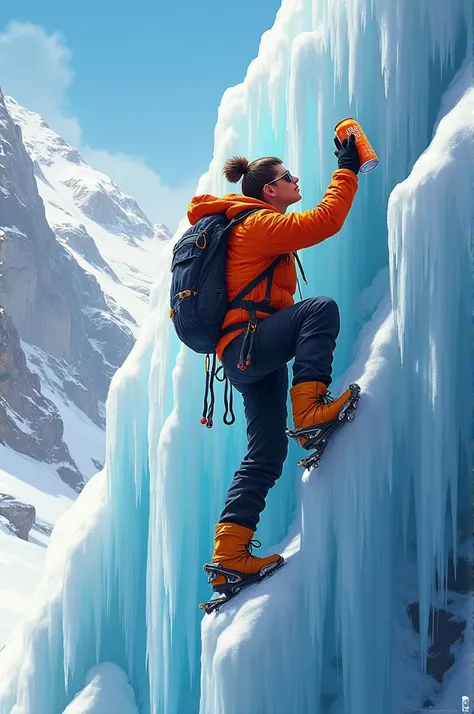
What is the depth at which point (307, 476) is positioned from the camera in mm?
4023

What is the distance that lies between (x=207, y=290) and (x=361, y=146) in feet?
3.29

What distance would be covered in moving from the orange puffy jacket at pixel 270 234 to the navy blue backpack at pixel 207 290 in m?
0.03

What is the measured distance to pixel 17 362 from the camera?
60.5 metres

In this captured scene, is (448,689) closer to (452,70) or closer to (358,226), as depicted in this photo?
(358,226)

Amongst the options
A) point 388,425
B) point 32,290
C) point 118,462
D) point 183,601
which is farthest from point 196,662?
point 32,290

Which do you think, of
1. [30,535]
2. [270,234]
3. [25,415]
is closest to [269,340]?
[270,234]

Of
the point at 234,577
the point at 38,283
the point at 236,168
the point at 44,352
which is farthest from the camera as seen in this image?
the point at 44,352

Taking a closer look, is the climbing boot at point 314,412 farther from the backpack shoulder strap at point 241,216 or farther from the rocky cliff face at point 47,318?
the rocky cliff face at point 47,318

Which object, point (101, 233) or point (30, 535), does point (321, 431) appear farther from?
point (101, 233)

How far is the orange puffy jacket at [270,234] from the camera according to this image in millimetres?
3660

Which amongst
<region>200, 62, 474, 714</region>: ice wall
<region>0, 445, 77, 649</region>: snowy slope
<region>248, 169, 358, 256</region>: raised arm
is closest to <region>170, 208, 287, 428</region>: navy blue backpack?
<region>248, 169, 358, 256</region>: raised arm

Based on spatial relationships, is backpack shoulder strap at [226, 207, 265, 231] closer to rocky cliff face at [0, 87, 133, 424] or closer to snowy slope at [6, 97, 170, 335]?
rocky cliff face at [0, 87, 133, 424]

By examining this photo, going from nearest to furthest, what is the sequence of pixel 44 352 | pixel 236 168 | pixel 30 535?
pixel 236 168 < pixel 30 535 < pixel 44 352

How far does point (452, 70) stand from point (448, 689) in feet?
11.9
